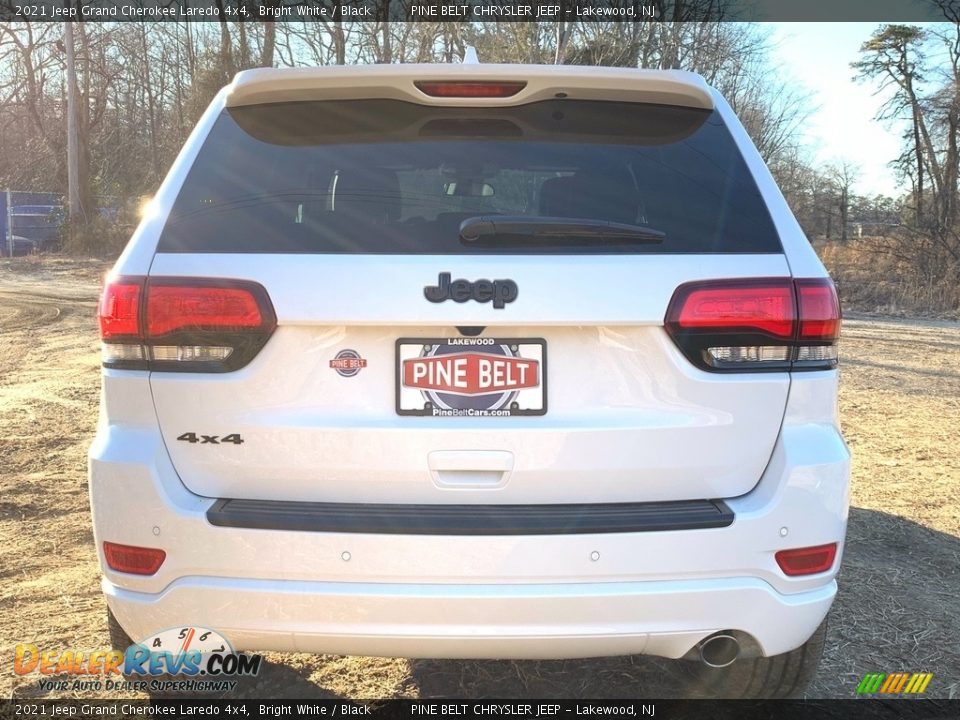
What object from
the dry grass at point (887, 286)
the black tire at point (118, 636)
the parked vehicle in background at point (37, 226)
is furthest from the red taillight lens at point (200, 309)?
the parked vehicle in background at point (37, 226)

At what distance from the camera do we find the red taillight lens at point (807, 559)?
2008 millimetres

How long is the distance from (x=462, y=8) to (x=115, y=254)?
41.0 ft

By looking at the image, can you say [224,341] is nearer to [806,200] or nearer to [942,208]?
[942,208]

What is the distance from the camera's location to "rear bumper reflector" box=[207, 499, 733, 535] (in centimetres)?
191

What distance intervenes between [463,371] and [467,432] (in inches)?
5.7

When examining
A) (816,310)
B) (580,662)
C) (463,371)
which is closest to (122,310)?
(463,371)

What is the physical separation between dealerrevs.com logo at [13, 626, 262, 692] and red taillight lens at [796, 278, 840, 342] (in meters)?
1.63

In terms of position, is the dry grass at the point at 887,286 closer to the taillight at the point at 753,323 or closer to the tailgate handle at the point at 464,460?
the taillight at the point at 753,323

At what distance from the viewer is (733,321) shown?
1.97 meters

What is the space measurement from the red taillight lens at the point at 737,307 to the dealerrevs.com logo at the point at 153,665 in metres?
1.38

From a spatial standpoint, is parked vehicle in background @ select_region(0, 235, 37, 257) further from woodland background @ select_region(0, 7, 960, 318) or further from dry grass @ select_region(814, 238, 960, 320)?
dry grass @ select_region(814, 238, 960, 320)

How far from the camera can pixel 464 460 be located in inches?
76.2

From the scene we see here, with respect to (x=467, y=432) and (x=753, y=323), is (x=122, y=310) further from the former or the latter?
(x=753, y=323)

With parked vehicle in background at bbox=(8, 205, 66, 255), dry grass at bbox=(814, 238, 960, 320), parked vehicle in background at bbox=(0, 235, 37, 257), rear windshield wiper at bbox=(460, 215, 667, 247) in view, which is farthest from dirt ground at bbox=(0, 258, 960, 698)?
parked vehicle in background at bbox=(8, 205, 66, 255)
